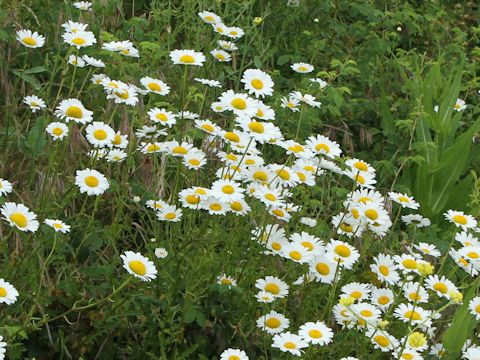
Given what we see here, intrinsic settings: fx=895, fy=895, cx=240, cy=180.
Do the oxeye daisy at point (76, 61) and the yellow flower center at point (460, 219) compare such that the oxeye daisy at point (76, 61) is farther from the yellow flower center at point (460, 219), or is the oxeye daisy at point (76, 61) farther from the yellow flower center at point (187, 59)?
the yellow flower center at point (460, 219)

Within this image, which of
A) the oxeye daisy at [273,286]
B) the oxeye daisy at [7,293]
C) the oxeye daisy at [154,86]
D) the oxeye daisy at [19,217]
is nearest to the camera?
the oxeye daisy at [7,293]

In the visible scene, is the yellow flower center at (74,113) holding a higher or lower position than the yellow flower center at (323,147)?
higher

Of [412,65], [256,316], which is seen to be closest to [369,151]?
[412,65]

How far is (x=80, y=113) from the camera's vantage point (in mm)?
2475

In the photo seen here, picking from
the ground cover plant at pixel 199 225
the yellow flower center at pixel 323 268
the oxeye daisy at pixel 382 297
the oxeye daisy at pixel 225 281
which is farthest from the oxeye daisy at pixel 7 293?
the oxeye daisy at pixel 382 297

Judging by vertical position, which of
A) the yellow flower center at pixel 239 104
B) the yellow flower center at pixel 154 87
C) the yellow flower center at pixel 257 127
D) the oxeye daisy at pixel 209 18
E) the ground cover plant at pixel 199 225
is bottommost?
the ground cover plant at pixel 199 225

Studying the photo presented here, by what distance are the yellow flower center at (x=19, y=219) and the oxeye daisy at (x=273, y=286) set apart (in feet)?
2.12

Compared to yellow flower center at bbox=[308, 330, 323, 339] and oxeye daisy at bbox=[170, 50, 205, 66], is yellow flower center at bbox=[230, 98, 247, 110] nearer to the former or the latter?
oxeye daisy at bbox=[170, 50, 205, 66]

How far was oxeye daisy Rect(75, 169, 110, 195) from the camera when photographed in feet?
7.59

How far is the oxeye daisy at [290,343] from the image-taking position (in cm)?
211

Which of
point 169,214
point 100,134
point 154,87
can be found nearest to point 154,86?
point 154,87

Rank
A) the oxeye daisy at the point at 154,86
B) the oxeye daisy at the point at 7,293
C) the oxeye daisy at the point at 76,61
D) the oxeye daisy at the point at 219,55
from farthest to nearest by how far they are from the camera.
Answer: the oxeye daisy at the point at 219,55, the oxeye daisy at the point at 154,86, the oxeye daisy at the point at 76,61, the oxeye daisy at the point at 7,293

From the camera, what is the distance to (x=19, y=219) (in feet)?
6.89

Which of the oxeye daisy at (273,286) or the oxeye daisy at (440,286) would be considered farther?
the oxeye daisy at (440,286)
